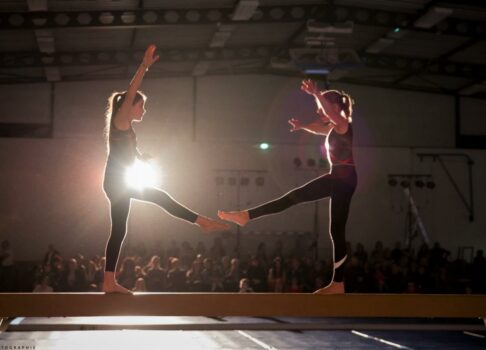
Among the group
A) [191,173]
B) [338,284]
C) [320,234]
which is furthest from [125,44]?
[338,284]

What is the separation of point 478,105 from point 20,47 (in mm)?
14320

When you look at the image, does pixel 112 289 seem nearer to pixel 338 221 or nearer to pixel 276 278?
pixel 338 221

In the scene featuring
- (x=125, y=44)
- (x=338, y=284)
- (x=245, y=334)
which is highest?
(x=125, y=44)

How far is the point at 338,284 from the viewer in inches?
268

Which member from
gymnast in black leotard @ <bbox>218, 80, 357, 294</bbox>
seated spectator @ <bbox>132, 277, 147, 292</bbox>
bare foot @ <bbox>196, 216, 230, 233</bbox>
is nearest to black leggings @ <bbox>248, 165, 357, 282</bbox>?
gymnast in black leotard @ <bbox>218, 80, 357, 294</bbox>

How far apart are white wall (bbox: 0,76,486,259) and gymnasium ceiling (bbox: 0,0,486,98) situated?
0.61m

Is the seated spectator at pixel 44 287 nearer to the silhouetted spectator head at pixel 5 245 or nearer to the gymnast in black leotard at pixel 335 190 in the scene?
the silhouetted spectator head at pixel 5 245

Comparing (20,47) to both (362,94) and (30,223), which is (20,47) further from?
(362,94)

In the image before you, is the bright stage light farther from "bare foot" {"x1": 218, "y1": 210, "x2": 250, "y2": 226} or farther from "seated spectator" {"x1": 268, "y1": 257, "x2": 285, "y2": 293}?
"seated spectator" {"x1": 268, "y1": 257, "x2": 285, "y2": 293}

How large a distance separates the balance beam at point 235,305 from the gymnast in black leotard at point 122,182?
0.66ft

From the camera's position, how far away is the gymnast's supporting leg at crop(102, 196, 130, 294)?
6.44 meters

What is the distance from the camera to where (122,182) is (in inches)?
254

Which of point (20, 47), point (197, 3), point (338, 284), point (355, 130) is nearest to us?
point (338, 284)

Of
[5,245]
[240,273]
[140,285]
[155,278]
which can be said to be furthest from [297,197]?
[5,245]
